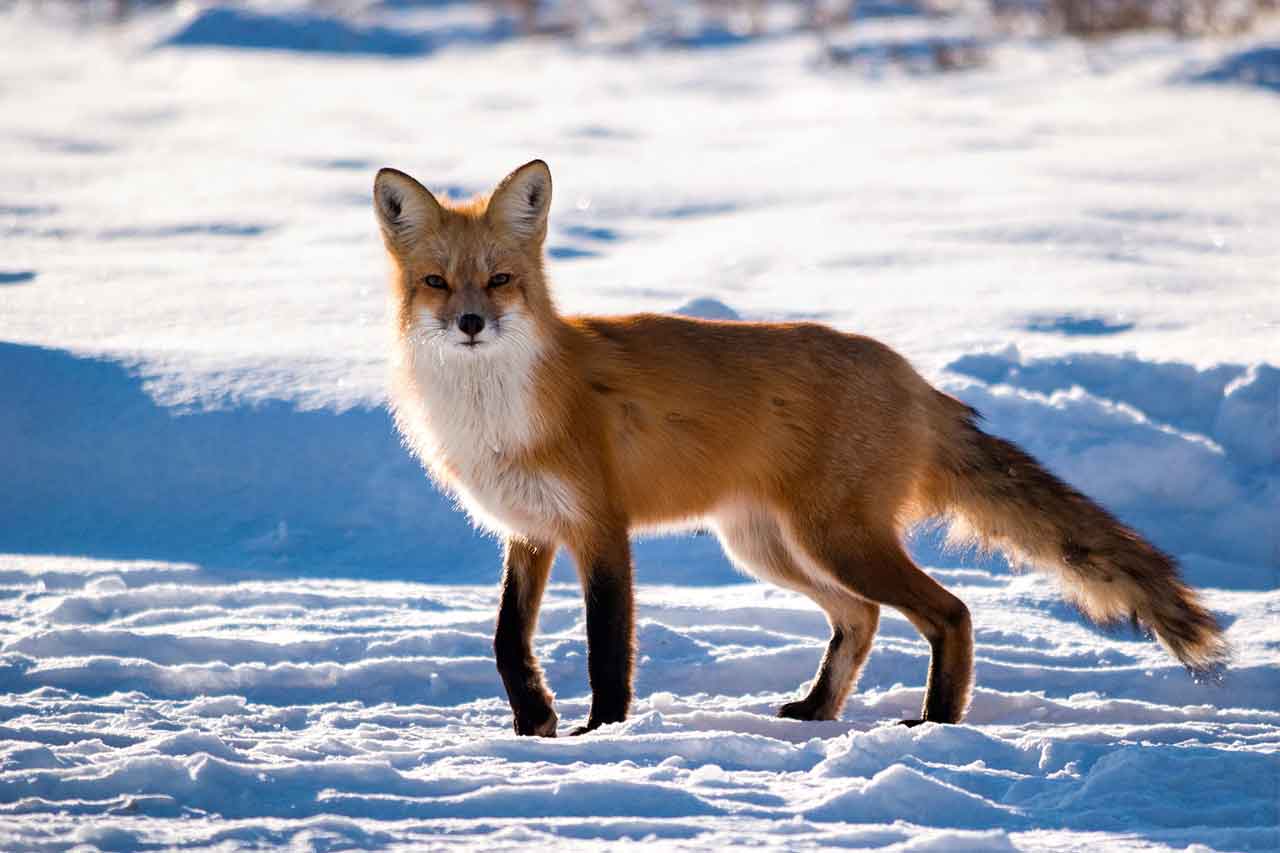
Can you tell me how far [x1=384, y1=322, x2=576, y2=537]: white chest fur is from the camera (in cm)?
432

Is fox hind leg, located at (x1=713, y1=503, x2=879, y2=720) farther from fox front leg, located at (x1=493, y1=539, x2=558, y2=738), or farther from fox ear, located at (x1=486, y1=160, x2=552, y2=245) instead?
fox ear, located at (x1=486, y1=160, x2=552, y2=245)

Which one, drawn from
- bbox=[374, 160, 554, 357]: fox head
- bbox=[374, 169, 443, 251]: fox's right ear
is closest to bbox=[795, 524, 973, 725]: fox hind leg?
bbox=[374, 160, 554, 357]: fox head

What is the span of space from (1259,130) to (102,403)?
9619mm

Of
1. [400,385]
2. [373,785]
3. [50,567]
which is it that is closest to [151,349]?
[50,567]

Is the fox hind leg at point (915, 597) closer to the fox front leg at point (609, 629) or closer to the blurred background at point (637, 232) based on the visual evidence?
the fox front leg at point (609, 629)

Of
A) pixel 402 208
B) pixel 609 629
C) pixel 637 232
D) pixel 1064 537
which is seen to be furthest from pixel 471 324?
pixel 637 232

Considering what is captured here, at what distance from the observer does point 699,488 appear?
4.63 meters

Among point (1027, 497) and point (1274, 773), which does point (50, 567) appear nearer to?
point (1027, 497)

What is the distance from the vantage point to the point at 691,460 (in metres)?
4.59

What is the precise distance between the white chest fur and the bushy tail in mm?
1330

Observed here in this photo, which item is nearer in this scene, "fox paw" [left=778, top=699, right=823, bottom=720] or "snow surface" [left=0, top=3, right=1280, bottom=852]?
"snow surface" [left=0, top=3, right=1280, bottom=852]

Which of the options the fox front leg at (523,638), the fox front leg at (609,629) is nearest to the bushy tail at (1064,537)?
the fox front leg at (609,629)

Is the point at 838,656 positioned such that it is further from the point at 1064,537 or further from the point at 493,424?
the point at 493,424

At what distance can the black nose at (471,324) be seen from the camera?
414 centimetres
